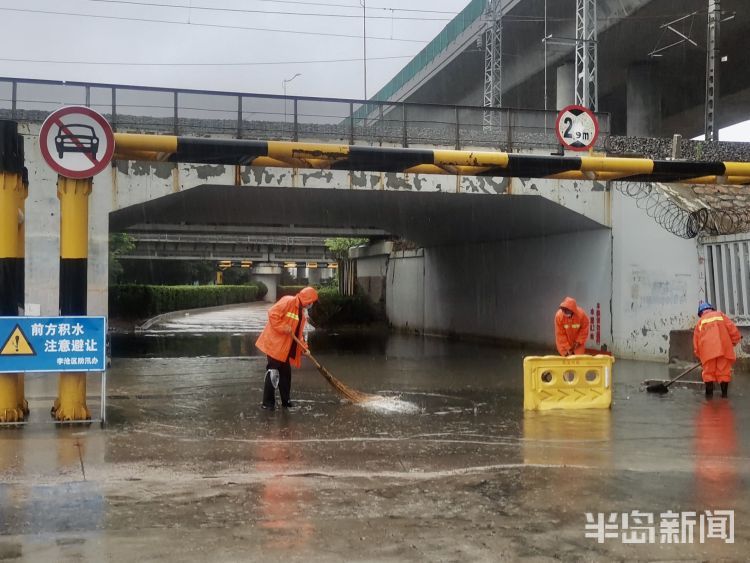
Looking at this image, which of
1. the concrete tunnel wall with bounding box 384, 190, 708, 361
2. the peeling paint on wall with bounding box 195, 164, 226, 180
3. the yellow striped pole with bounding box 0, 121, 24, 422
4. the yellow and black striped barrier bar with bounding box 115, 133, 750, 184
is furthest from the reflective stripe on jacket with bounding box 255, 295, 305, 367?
the concrete tunnel wall with bounding box 384, 190, 708, 361

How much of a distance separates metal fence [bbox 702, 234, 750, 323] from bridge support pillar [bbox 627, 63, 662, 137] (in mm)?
15566

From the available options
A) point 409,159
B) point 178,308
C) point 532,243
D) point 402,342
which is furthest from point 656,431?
point 178,308

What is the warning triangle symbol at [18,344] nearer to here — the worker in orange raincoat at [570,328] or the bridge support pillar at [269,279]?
the worker in orange raincoat at [570,328]

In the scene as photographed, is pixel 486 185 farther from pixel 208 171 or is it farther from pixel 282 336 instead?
pixel 282 336

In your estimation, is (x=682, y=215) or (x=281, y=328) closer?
(x=281, y=328)

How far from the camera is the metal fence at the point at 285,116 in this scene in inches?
632

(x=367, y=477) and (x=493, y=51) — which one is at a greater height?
(x=493, y=51)

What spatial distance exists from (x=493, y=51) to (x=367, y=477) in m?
23.4

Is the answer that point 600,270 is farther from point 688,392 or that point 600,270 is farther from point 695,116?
point 695,116

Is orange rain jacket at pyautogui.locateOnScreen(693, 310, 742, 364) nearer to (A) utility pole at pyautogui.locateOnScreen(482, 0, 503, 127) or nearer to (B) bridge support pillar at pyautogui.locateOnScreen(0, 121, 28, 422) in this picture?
(B) bridge support pillar at pyautogui.locateOnScreen(0, 121, 28, 422)

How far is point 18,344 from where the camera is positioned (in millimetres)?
8680

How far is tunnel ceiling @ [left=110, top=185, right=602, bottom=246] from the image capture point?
727 inches

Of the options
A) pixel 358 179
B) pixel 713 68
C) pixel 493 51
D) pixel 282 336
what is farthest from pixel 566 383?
pixel 493 51

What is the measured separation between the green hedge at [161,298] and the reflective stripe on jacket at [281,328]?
26607 mm
